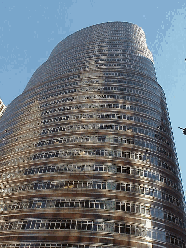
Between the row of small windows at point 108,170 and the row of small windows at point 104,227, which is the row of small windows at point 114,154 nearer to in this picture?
the row of small windows at point 108,170

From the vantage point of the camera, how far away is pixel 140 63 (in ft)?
275

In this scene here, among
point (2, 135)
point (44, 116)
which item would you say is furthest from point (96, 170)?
point (2, 135)

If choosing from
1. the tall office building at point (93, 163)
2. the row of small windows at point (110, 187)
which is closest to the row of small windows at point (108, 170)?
the tall office building at point (93, 163)

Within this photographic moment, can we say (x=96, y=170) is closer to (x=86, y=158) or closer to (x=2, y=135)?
(x=86, y=158)

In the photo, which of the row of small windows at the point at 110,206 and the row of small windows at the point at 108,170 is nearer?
the row of small windows at the point at 110,206

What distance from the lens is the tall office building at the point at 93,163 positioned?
149 feet

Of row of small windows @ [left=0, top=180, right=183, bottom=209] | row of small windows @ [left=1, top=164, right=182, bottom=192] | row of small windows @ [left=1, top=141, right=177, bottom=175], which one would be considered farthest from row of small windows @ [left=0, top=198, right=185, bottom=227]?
row of small windows @ [left=1, top=141, right=177, bottom=175]

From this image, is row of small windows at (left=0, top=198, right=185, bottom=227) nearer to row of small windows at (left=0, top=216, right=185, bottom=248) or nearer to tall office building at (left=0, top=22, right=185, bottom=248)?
tall office building at (left=0, top=22, right=185, bottom=248)

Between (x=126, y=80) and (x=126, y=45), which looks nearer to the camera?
(x=126, y=80)

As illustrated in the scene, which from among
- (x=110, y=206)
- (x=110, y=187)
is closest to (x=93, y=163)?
(x=110, y=187)

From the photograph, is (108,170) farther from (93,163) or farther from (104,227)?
(104,227)

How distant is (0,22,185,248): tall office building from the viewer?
4547cm

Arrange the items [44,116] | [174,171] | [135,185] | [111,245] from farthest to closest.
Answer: [44,116], [174,171], [135,185], [111,245]

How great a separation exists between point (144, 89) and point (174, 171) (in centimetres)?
2502
